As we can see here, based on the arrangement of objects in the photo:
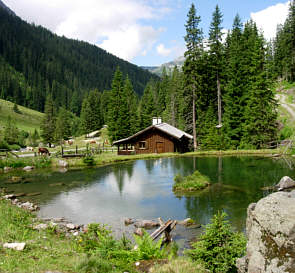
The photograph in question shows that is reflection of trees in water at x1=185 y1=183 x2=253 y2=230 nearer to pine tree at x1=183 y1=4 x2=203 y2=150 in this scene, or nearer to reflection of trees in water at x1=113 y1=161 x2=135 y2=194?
reflection of trees in water at x1=113 y1=161 x2=135 y2=194

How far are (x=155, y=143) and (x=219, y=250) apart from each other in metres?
39.9

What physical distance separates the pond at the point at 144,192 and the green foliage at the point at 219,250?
480 centimetres

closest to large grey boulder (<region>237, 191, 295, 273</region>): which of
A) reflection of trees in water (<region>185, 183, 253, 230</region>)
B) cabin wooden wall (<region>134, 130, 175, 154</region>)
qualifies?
reflection of trees in water (<region>185, 183, 253, 230</region>)

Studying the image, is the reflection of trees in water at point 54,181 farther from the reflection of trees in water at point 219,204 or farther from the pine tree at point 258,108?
the pine tree at point 258,108

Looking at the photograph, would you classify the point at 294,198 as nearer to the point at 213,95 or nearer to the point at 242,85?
the point at 242,85

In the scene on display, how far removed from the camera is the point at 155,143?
4762 centimetres

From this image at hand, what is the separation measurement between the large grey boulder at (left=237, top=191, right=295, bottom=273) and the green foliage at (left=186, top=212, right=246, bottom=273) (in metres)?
1.32

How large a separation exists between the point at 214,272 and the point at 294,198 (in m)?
3.23

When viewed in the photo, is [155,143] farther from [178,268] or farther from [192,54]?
[178,268]

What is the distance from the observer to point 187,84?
51.8 m

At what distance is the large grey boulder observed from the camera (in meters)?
5.44

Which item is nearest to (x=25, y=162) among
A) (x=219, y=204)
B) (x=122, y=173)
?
(x=122, y=173)

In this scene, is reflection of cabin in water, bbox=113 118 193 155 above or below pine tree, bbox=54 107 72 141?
below

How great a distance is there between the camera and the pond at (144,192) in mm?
16422
